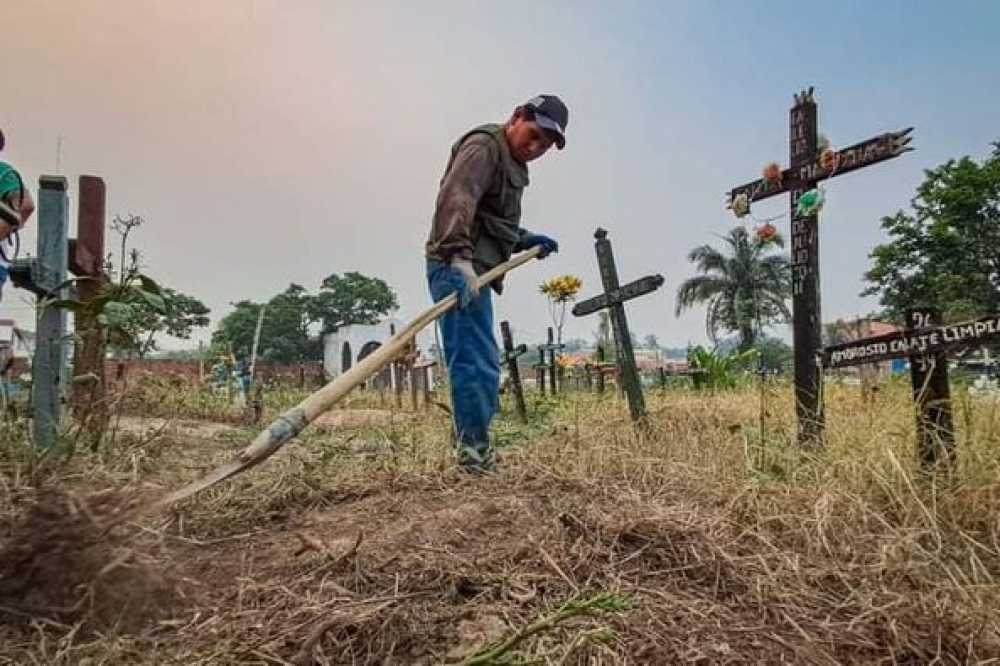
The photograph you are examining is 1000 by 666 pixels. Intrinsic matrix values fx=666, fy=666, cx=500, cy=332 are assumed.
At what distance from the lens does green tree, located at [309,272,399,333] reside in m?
53.8

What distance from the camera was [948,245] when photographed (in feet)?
105

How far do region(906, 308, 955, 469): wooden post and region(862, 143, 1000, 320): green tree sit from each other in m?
31.7

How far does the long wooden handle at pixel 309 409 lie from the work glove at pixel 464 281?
→ 0.04 meters

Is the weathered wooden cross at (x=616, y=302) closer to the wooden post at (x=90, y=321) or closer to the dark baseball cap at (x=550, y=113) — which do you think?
the dark baseball cap at (x=550, y=113)

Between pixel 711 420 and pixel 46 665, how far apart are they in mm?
4464

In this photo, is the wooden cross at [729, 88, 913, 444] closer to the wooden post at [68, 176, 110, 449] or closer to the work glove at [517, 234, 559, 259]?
the work glove at [517, 234, 559, 259]

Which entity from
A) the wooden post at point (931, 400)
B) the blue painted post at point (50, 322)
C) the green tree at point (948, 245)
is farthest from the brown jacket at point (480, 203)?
the green tree at point (948, 245)

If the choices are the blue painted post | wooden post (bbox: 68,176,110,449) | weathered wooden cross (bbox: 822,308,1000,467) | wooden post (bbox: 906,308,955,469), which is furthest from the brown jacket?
wooden post (bbox: 906,308,955,469)

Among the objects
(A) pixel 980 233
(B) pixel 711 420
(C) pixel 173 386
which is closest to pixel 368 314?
(A) pixel 980 233

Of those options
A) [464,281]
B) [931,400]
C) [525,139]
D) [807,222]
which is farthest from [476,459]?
[807,222]

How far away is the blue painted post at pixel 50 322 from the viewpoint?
3014mm

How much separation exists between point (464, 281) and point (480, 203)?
580 mm

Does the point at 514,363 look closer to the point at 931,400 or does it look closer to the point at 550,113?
the point at 550,113

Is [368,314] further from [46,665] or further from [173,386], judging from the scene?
[46,665]
